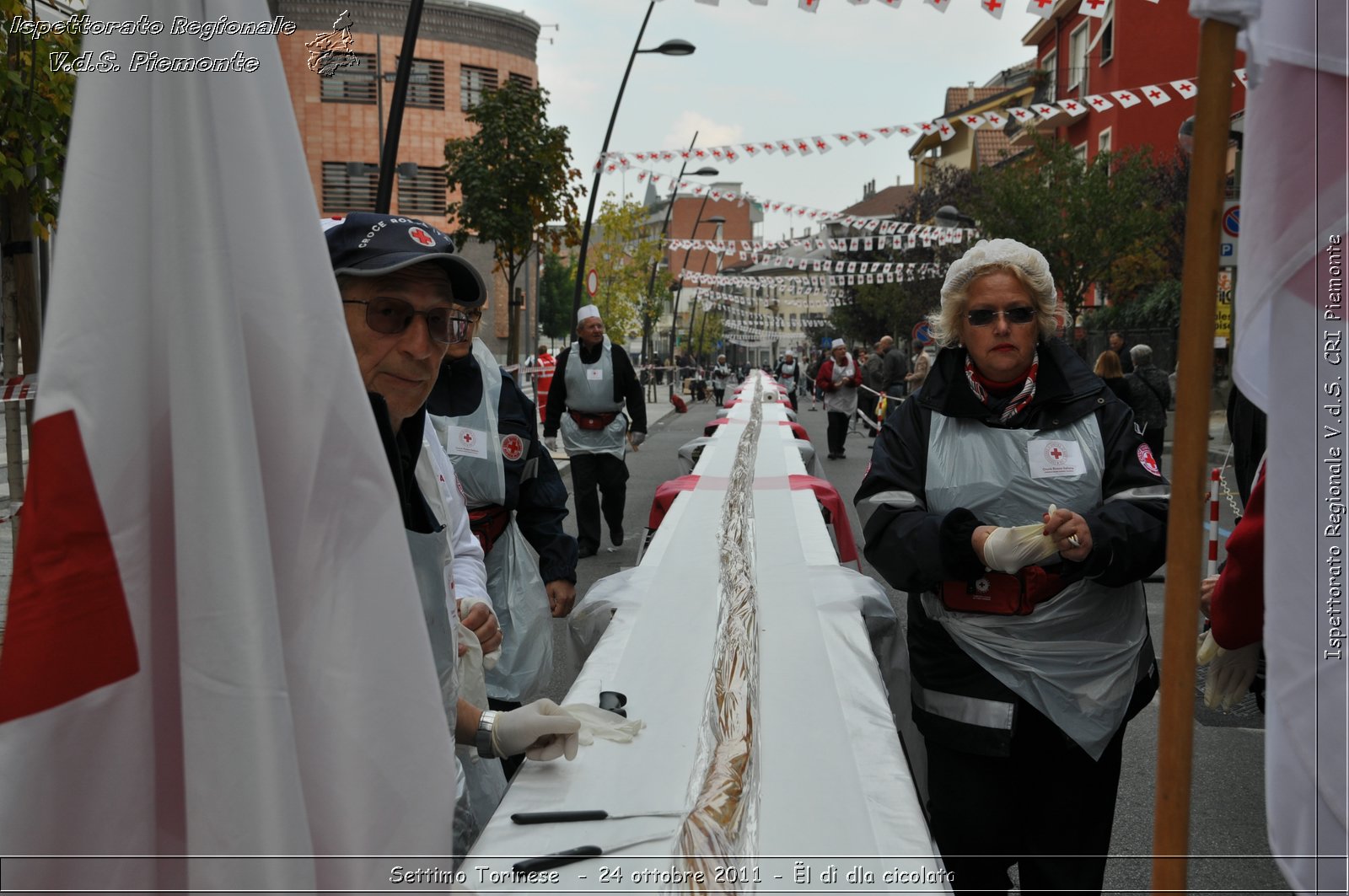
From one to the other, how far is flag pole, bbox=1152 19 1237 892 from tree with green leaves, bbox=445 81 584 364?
14.8 m

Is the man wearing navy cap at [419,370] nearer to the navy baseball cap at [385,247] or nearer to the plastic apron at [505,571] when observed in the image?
the navy baseball cap at [385,247]

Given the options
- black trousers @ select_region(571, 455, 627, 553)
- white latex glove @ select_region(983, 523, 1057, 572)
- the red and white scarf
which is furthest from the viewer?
black trousers @ select_region(571, 455, 627, 553)

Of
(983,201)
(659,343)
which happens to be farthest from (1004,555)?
(659,343)

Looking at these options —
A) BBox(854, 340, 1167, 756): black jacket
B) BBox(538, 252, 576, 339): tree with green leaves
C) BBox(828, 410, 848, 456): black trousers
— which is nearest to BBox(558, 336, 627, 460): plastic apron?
BBox(854, 340, 1167, 756): black jacket

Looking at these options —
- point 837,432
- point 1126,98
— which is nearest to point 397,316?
point 1126,98

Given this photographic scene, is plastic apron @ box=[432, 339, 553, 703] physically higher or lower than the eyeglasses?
lower

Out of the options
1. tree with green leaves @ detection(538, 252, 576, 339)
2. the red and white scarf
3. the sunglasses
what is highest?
tree with green leaves @ detection(538, 252, 576, 339)

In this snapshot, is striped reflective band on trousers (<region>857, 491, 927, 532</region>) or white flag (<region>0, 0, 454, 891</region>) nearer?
white flag (<region>0, 0, 454, 891</region>)

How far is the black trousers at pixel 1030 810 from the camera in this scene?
108 inches

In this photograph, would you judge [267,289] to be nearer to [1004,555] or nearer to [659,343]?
[1004,555]

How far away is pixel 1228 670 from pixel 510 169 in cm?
1461

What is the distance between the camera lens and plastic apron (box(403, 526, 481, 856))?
202 cm

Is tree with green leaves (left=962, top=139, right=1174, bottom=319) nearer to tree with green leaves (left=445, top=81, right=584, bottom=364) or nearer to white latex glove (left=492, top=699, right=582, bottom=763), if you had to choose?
tree with green leaves (left=445, top=81, right=584, bottom=364)

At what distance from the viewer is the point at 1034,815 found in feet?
9.23
